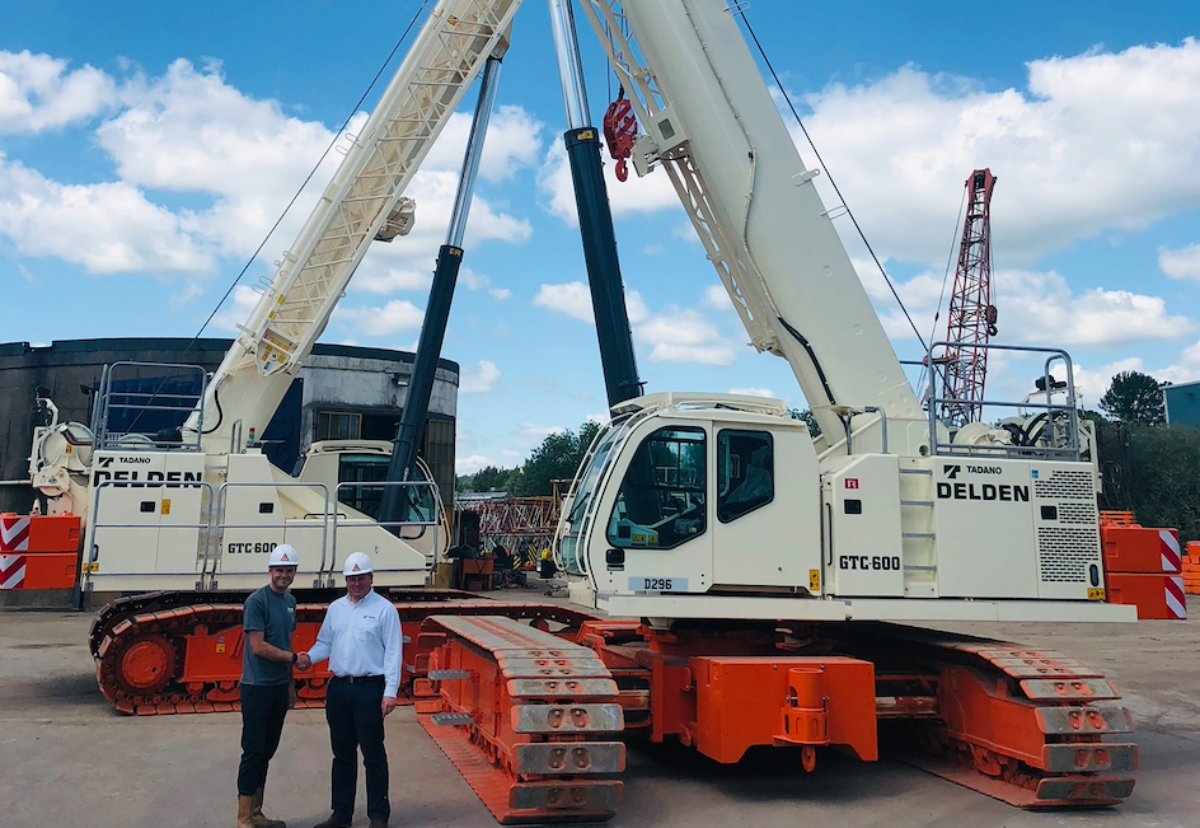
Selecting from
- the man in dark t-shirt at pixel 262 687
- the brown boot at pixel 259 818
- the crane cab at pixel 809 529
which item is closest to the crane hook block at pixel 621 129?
the crane cab at pixel 809 529

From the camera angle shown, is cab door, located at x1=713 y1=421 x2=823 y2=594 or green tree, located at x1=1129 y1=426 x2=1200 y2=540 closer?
cab door, located at x1=713 y1=421 x2=823 y2=594

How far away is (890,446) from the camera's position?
26.0ft

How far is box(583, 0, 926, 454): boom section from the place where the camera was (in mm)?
8156

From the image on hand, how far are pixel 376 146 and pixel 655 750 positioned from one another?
26.7 ft

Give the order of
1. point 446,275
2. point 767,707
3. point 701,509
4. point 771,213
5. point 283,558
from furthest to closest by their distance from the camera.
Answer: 1. point 446,275
2. point 771,213
3. point 701,509
4. point 767,707
5. point 283,558

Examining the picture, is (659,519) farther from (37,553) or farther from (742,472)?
(37,553)

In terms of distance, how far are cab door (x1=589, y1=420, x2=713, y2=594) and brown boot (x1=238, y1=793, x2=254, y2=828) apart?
9.29ft

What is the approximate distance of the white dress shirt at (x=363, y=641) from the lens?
605cm

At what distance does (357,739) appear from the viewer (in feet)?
20.1

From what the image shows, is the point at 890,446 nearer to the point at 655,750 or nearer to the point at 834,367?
the point at 834,367

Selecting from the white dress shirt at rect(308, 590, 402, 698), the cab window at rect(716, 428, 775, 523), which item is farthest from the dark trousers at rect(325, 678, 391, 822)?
the cab window at rect(716, 428, 775, 523)

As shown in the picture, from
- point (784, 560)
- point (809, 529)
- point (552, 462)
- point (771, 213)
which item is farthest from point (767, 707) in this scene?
point (552, 462)

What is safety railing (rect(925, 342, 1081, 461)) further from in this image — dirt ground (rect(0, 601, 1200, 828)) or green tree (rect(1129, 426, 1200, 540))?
green tree (rect(1129, 426, 1200, 540))

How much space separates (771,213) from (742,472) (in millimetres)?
2530
